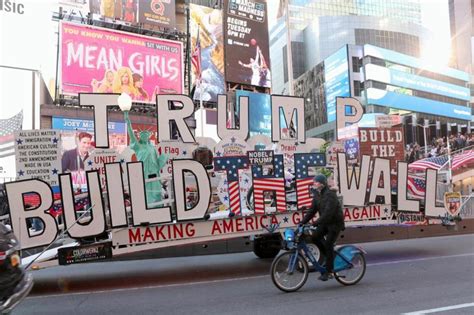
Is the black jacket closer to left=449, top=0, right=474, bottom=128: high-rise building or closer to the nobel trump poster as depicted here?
the nobel trump poster

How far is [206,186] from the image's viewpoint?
10.3m

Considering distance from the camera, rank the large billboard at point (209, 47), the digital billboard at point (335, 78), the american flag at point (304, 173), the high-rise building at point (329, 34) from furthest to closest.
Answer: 1. the high-rise building at point (329, 34)
2. the digital billboard at point (335, 78)
3. the large billboard at point (209, 47)
4. the american flag at point (304, 173)

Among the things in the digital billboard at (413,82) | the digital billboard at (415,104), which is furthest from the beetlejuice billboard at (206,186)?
the digital billboard at (413,82)

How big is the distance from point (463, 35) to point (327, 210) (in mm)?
125970

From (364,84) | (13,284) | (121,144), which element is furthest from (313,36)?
(13,284)

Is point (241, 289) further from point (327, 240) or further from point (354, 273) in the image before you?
point (354, 273)

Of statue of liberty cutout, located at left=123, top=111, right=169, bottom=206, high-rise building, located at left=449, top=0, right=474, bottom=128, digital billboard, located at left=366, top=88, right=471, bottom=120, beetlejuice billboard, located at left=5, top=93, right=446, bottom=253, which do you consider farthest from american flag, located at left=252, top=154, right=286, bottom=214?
high-rise building, located at left=449, top=0, right=474, bottom=128

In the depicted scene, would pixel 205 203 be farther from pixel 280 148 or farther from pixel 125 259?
pixel 125 259

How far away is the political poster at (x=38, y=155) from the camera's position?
9.21m

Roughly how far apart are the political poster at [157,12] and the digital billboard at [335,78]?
4705 centimetres

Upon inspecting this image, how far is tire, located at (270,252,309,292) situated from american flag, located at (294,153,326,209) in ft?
9.63

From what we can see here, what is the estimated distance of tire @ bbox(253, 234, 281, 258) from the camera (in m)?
12.6

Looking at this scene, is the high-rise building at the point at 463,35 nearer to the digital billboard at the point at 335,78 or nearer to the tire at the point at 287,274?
the digital billboard at the point at 335,78

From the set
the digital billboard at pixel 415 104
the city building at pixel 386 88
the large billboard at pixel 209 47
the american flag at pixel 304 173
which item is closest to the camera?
the american flag at pixel 304 173
